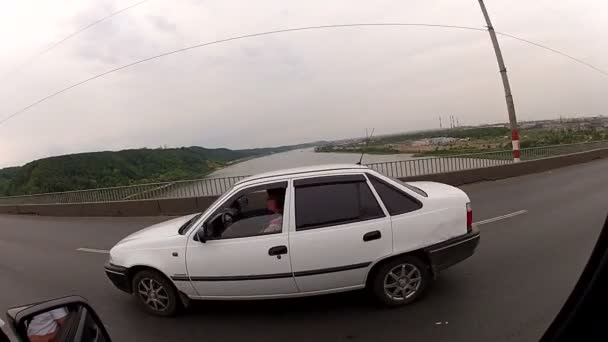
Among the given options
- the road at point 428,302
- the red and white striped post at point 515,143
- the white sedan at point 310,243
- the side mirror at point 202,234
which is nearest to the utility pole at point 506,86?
the red and white striped post at point 515,143

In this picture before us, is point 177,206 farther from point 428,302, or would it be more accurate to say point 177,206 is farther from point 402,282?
point 428,302

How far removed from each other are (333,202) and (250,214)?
0.96 m

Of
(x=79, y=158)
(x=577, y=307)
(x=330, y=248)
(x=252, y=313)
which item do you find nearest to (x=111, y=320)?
(x=252, y=313)

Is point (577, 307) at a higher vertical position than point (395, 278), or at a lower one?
higher

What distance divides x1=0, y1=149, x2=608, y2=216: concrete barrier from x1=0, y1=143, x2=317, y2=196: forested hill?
621cm

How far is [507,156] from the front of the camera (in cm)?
1470

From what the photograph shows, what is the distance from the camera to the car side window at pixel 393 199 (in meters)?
3.74

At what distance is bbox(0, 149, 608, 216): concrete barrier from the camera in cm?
1197

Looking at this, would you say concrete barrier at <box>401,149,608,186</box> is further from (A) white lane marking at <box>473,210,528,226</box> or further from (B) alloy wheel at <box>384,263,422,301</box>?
(B) alloy wheel at <box>384,263,422,301</box>

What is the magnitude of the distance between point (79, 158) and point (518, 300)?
30.0 metres

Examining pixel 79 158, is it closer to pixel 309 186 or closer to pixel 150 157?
pixel 150 157

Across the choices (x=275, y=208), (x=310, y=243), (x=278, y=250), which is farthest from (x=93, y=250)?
(x=310, y=243)

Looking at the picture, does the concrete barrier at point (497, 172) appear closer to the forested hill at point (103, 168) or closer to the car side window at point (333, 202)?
the car side window at point (333, 202)

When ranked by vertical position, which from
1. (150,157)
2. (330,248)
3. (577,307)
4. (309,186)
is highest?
(150,157)
